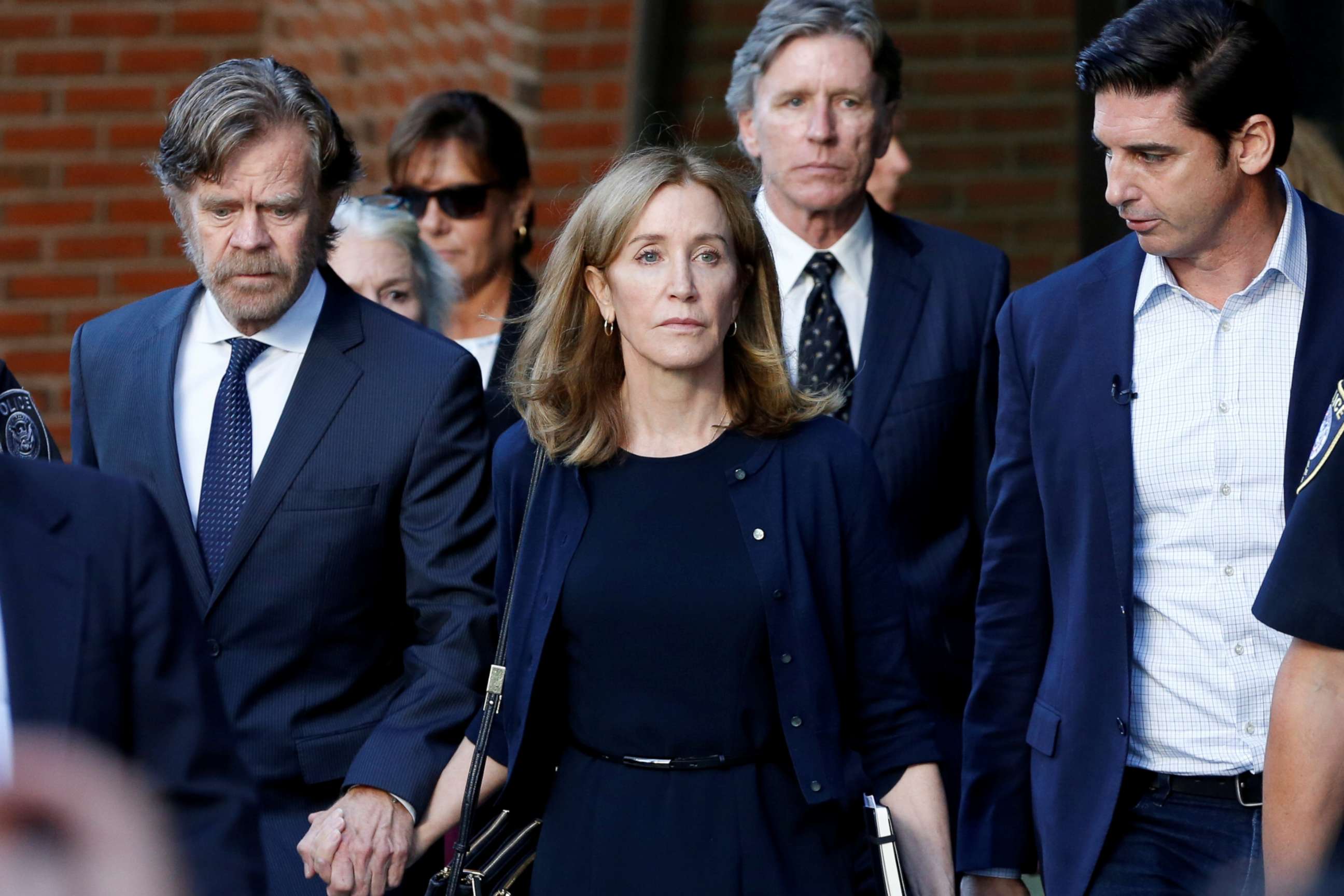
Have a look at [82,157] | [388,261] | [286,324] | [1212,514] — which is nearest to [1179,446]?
[1212,514]

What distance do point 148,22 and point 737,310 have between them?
446 cm

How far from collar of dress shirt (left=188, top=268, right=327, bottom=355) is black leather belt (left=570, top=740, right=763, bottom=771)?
3.44 ft

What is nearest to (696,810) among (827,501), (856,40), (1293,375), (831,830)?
(831,830)

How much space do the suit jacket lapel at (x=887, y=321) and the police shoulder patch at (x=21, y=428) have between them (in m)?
1.64

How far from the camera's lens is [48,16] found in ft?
22.6

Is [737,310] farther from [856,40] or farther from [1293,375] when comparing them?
[856,40]

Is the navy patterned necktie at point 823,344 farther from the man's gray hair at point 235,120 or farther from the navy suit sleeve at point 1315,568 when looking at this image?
the navy suit sleeve at point 1315,568

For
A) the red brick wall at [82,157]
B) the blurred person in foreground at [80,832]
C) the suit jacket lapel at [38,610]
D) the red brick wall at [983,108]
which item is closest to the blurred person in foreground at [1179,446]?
the suit jacket lapel at [38,610]

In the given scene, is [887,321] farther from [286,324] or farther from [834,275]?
[286,324]

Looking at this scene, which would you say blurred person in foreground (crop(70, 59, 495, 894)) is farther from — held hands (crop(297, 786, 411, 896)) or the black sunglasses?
the black sunglasses

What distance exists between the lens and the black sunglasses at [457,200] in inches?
200

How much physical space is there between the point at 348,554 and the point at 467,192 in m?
2.02

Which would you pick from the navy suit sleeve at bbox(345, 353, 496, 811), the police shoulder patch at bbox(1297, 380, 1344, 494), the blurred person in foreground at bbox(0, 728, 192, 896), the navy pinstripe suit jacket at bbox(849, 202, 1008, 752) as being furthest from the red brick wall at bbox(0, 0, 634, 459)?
the blurred person in foreground at bbox(0, 728, 192, 896)

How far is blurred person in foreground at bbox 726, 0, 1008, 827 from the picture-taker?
12.9ft
